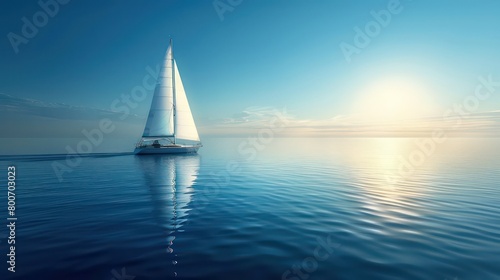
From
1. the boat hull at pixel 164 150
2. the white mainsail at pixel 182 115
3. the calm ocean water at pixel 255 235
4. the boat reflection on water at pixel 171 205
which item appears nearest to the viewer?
the calm ocean water at pixel 255 235

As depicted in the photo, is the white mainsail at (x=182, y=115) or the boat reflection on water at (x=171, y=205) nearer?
the boat reflection on water at (x=171, y=205)

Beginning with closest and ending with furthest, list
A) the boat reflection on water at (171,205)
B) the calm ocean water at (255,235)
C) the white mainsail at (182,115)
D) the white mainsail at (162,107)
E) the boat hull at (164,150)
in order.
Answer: the calm ocean water at (255,235) < the boat reflection on water at (171,205) < the boat hull at (164,150) < the white mainsail at (162,107) < the white mainsail at (182,115)

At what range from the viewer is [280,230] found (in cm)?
1003

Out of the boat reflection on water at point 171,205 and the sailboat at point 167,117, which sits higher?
the sailboat at point 167,117

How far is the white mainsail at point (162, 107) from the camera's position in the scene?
183 feet

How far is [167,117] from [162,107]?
2.60m

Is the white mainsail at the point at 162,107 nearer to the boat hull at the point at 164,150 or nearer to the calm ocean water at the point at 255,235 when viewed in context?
the boat hull at the point at 164,150

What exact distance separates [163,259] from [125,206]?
8.28m

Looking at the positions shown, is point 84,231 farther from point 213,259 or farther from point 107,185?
point 107,185

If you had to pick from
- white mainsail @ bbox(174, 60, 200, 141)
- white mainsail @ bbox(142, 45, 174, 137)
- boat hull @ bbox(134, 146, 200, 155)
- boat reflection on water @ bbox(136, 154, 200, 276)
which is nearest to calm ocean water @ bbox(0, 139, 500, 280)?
boat reflection on water @ bbox(136, 154, 200, 276)

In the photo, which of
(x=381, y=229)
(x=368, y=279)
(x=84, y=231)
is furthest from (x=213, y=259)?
(x=381, y=229)

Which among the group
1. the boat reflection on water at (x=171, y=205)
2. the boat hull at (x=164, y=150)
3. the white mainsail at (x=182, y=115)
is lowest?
the boat reflection on water at (x=171, y=205)

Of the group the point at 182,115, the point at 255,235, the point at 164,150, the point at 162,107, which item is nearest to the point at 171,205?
the point at 255,235

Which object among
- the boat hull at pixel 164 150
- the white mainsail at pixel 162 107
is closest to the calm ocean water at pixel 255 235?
the boat hull at pixel 164 150
